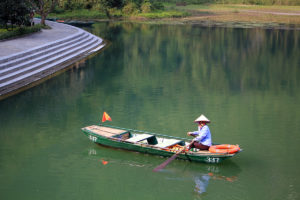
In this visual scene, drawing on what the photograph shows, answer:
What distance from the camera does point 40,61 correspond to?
21.8 meters

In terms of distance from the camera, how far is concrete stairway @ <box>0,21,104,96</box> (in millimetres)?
18156

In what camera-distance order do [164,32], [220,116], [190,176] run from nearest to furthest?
[190,176] < [220,116] < [164,32]

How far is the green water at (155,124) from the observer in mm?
9898

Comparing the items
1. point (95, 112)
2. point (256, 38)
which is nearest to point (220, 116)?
Result: point (95, 112)

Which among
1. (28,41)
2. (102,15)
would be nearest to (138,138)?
(28,41)

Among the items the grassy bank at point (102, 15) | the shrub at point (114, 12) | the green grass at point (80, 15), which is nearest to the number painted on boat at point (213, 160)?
the grassy bank at point (102, 15)

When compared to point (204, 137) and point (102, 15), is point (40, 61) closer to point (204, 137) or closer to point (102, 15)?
point (204, 137)

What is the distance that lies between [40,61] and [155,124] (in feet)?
33.2

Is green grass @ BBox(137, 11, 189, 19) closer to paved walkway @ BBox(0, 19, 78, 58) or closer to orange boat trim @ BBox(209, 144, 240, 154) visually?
paved walkway @ BBox(0, 19, 78, 58)

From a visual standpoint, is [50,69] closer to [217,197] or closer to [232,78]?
[232,78]

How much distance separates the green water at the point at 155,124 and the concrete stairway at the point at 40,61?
0.79 metres

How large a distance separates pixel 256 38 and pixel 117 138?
92.0 feet

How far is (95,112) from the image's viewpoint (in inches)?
601

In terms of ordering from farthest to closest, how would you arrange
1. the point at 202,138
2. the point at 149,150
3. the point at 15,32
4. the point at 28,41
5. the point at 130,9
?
the point at 130,9, the point at 15,32, the point at 28,41, the point at 149,150, the point at 202,138
